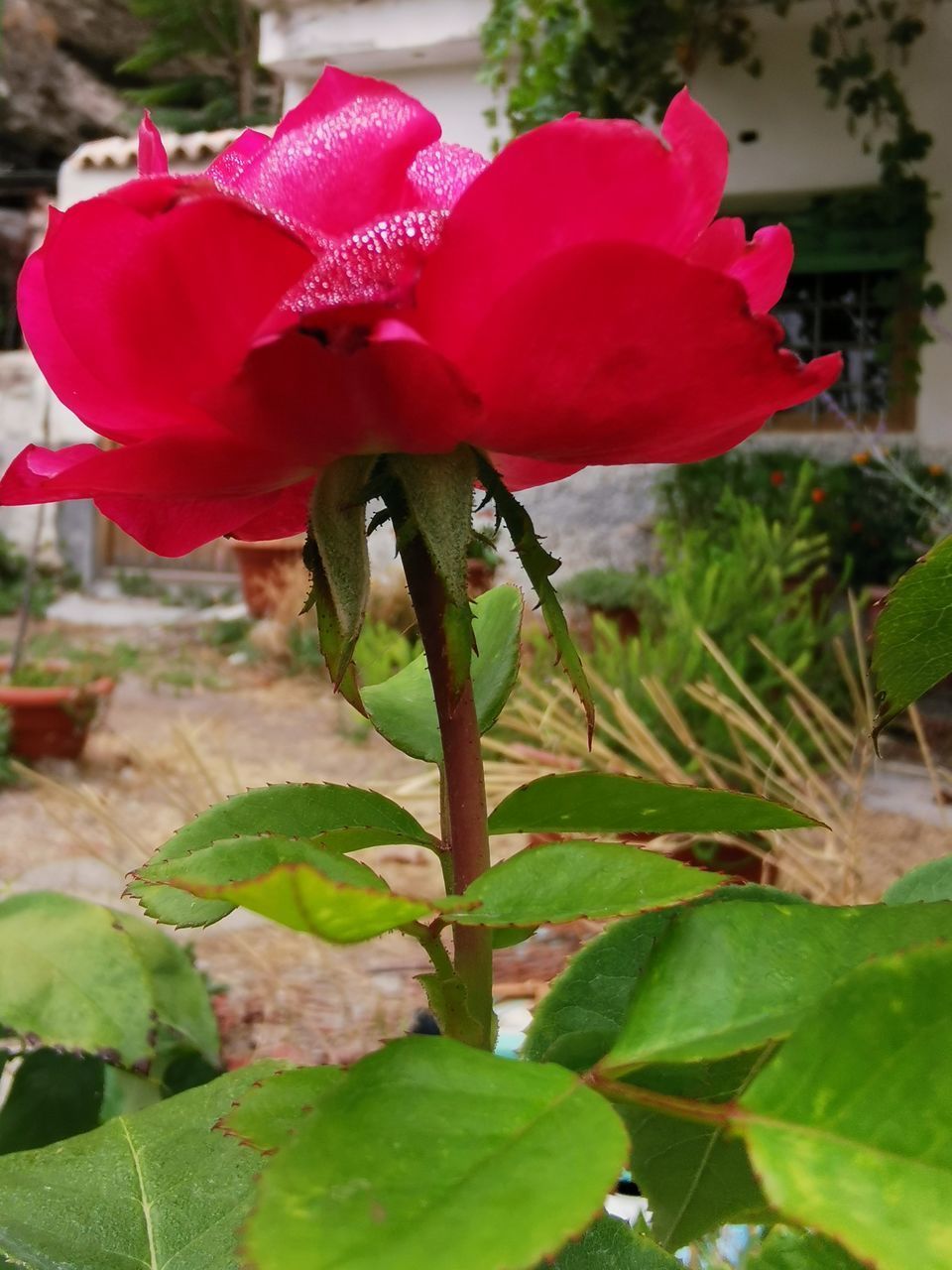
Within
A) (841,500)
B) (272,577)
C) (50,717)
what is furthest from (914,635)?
(272,577)

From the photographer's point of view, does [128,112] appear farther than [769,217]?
Yes

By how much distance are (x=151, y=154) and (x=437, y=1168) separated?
0.53 feet

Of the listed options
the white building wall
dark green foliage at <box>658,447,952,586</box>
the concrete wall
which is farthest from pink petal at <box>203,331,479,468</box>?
the white building wall

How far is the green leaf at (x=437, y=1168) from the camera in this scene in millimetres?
110

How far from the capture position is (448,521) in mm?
174

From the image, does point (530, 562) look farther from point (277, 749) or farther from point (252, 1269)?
point (277, 749)

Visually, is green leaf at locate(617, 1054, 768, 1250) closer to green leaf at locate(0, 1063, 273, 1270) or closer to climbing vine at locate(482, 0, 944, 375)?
green leaf at locate(0, 1063, 273, 1270)

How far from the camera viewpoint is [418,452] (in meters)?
0.17

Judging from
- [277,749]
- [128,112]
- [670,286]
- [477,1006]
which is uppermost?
[670,286]

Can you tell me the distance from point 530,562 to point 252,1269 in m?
0.11

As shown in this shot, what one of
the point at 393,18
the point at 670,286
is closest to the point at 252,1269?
the point at 670,286

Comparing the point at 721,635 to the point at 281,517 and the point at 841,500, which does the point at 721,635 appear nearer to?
the point at 841,500

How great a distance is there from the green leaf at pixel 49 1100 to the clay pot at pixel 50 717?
289 centimetres

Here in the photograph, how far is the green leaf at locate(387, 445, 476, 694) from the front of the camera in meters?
0.17
